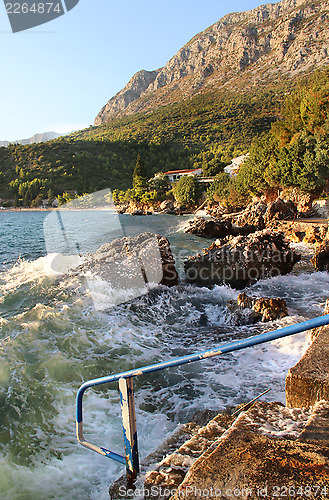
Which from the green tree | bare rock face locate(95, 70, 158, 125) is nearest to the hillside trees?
the green tree

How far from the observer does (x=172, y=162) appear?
310ft

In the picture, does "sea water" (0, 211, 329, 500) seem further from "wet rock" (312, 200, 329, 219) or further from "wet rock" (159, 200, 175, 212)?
"wet rock" (159, 200, 175, 212)

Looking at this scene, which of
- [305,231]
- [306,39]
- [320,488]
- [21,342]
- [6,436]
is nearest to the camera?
[320,488]

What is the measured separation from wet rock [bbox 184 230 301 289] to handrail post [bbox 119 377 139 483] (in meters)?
7.01

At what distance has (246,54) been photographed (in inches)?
4252

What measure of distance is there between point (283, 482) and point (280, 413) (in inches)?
34.7

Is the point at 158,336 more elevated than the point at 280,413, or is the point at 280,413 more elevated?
the point at 280,413

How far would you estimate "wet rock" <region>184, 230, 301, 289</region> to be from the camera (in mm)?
8859

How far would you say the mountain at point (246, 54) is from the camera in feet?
296

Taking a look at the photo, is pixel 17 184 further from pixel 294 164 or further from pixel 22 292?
pixel 22 292

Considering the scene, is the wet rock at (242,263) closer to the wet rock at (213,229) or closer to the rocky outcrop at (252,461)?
the rocky outcrop at (252,461)

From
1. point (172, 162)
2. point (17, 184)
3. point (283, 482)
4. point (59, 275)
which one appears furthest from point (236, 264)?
point (172, 162)

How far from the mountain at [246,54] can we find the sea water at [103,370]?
3992 inches

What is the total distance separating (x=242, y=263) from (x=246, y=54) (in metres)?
126
